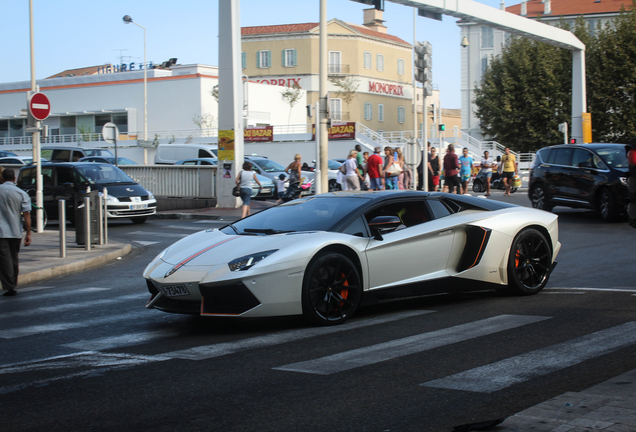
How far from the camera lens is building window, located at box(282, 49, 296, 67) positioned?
70125 mm

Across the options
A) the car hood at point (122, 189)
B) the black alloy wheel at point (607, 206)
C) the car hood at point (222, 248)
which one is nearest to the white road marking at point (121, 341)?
the car hood at point (222, 248)

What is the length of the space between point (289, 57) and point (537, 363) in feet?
221

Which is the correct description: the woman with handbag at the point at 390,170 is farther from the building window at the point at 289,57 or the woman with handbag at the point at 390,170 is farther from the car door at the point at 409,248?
the building window at the point at 289,57

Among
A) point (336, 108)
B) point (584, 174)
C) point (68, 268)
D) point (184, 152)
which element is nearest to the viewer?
point (68, 268)

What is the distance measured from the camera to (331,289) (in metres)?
6.51

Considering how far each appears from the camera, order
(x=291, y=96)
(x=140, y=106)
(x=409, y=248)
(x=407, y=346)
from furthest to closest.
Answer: (x=291, y=96)
(x=140, y=106)
(x=409, y=248)
(x=407, y=346)

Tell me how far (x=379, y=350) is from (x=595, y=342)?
1649 millimetres

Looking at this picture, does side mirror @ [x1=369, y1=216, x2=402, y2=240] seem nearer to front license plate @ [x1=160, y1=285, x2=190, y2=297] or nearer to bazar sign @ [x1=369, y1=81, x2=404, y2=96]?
front license plate @ [x1=160, y1=285, x2=190, y2=297]

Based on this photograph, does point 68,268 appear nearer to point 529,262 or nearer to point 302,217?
point 302,217

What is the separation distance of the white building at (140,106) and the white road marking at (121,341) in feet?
156

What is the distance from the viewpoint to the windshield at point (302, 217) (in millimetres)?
6965

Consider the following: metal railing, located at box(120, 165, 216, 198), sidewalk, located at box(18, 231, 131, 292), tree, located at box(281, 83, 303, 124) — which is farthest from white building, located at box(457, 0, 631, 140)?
sidewalk, located at box(18, 231, 131, 292)

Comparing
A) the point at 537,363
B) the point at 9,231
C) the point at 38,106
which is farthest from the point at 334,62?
the point at 537,363

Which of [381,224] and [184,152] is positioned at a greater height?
[184,152]
